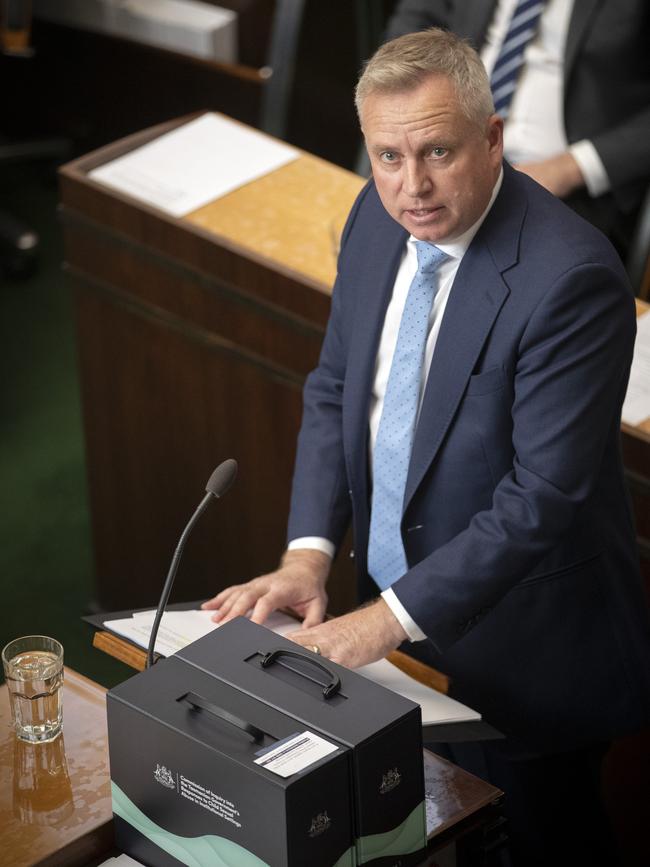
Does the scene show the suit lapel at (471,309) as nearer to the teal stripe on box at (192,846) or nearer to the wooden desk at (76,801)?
the wooden desk at (76,801)

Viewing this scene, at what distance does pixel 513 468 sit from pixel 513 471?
0.04m

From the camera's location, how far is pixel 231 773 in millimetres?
1455

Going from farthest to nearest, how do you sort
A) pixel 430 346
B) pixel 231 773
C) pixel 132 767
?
pixel 430 346 → pixel 132 767 → pixel 231 773

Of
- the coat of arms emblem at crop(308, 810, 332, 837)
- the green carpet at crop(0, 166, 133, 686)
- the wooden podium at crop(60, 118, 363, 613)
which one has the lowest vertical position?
the green carpet at crop(0, 166, 133, 686)

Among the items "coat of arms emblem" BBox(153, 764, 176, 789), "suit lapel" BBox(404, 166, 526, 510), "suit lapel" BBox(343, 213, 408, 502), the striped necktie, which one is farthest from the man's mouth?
the striped necktie

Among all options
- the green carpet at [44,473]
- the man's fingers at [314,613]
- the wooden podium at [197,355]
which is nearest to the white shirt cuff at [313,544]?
the man's fingers at [314,613]

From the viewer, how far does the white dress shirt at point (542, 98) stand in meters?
3.15

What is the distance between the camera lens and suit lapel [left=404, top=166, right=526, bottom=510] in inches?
74.6

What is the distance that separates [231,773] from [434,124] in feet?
2.71

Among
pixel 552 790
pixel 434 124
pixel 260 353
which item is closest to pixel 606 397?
pixel 434 124

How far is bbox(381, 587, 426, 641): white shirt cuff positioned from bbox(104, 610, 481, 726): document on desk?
2.2 inches

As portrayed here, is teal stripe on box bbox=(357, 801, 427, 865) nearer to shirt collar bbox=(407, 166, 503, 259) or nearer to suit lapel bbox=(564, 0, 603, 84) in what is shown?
shirt collar bbox=(407, 166, 503, 259)

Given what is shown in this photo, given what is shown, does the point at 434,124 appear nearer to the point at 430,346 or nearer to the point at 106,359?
the point at 430,346

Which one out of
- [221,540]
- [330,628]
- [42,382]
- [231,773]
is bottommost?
[42,382]
